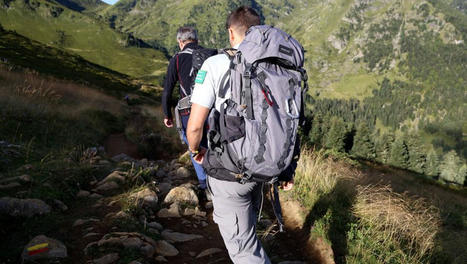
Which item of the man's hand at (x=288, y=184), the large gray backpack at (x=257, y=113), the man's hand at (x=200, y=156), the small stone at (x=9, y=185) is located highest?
the large gray backpack at (x=257, y=113)

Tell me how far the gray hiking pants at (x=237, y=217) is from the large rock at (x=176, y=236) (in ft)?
6.28

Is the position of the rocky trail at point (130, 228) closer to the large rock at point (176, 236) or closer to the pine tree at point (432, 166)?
the large rock at point (176, 236)

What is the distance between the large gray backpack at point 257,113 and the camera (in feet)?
7.22

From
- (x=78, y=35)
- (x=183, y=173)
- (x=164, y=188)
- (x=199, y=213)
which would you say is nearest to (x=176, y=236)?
(x=199, y=213)

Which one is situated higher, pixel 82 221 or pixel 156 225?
pixel 82 221

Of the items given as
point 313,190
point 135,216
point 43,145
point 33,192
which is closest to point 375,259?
point 313,190

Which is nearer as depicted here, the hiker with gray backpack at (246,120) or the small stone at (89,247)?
the hiker with gray backpack at (246,120)

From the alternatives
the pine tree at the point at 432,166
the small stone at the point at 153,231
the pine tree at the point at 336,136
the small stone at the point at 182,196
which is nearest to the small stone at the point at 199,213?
the small stone at the point at 182,196

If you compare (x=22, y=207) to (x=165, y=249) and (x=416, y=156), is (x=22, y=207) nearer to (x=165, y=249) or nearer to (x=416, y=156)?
(x=165, y=249)

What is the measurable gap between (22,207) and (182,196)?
249 centimetres

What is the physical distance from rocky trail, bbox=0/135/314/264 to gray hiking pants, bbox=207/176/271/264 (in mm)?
1360

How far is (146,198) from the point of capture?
4.84 m

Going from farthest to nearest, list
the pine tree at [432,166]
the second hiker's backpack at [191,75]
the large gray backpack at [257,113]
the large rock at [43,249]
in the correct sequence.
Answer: the pine tree at [432,166] < the second hiker's backpack at [191,75] < the large rock at [43,249] < the large gray backpack at [257,113]

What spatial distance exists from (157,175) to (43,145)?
2.89 m
